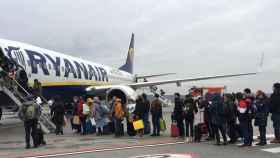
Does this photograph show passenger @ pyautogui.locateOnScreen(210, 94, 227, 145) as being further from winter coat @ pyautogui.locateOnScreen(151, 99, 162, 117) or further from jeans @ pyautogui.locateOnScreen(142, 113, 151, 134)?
jeans @ pyautogui.locateOnScreen(142, 113, 151, 134)

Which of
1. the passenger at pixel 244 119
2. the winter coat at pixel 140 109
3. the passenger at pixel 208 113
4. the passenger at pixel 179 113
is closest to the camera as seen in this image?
the passenger at pixel 244 119

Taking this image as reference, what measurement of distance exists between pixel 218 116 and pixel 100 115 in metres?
5.29

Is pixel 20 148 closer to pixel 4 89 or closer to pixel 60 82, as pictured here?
pixel 4 89

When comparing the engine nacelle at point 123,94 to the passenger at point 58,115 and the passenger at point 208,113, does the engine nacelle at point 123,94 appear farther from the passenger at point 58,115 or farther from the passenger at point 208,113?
the passenger at point 208,113

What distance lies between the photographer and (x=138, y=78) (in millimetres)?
39062

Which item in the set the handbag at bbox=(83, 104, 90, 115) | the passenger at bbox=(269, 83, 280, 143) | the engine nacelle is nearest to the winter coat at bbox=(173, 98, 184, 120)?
the passenger at bbox=(269, 83, 280, 143)

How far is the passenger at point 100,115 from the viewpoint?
15564 millimetres

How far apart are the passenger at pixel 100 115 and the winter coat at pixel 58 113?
47.6 inches

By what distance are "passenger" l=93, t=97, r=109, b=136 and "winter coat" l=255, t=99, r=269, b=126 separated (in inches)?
238

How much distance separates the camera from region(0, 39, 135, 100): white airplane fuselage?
18.5 meters

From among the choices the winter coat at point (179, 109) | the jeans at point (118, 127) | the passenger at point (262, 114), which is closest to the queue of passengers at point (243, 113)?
the passenger at point (262, 114)

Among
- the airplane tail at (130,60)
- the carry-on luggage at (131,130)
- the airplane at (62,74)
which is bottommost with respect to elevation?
→ the carry-on luggage at (131,130)

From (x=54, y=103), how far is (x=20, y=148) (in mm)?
4322

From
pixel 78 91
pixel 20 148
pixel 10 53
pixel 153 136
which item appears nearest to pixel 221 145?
pixel 153 136
